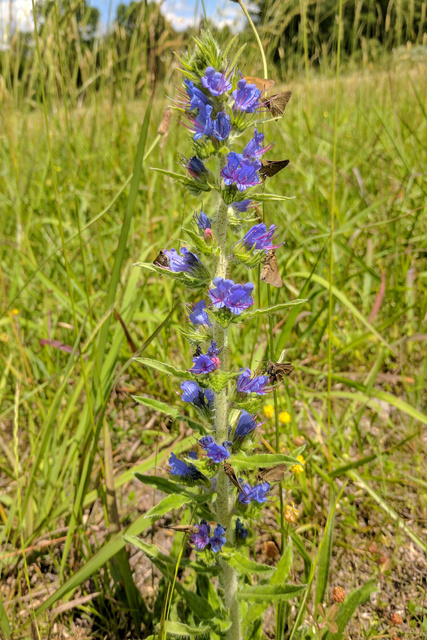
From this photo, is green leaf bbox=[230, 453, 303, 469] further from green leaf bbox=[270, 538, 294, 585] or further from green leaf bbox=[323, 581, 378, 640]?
green leaf bbox=[323, 581, 378, 640]

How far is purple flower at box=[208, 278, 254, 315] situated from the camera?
1273mm

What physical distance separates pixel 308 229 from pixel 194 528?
270 centimetres

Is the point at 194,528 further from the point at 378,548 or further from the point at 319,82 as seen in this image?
the point at 319,82

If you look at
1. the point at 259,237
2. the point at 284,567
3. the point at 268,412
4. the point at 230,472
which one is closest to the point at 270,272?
the point at 259,237

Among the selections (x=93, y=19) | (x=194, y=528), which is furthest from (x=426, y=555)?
(x=93, y=19)

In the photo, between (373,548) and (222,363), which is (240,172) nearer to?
(222,363)

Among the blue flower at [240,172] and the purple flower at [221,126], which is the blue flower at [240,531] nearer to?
the blue flower at [240,172]

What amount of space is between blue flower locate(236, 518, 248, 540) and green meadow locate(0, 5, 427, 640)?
0.22 metres

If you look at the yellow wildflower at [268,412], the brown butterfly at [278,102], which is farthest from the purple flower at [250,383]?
the yellow wildflower at [268,412]

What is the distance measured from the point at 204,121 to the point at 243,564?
1.25 metres

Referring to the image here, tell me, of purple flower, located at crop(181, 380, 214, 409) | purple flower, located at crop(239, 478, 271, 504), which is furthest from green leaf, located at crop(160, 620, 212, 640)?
purple flower, located at crop(181, 380, 214, 409)

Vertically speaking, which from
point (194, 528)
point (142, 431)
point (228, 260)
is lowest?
point (142, 431)

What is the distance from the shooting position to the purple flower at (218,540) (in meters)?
1.45

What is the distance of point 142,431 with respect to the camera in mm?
2467
